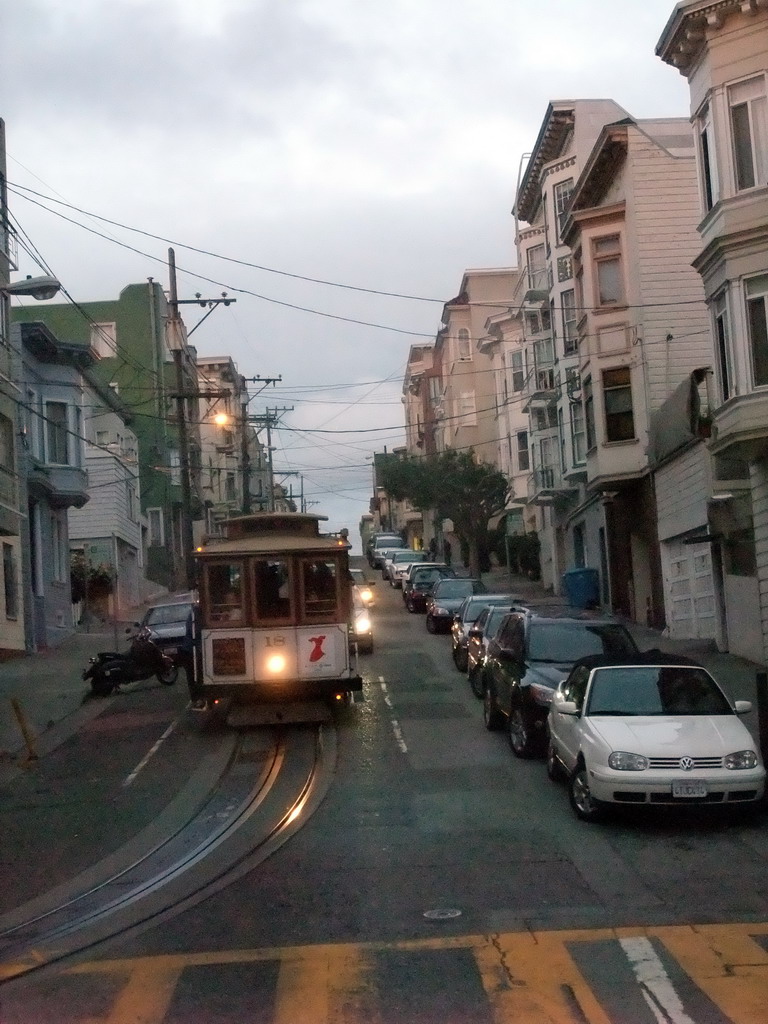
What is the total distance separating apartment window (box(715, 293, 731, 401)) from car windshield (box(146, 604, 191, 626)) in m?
12.2

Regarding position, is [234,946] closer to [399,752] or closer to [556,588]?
[399,752]

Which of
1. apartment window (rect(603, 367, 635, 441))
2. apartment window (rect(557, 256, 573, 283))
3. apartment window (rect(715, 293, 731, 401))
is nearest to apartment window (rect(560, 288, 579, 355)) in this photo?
apartment window (rect(557, 256, 573, 283))

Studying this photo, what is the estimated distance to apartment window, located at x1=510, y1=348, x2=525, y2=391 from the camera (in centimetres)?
5994

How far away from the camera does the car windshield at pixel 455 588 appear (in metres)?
35.1

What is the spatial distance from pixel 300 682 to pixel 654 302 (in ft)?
57.3

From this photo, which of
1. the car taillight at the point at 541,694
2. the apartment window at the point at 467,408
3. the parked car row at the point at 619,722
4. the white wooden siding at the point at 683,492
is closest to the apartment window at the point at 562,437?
the white wooden siding at the point at 683,492

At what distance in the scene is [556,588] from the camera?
159 feet

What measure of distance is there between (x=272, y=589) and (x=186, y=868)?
27.4 ft

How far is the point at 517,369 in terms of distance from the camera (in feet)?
200

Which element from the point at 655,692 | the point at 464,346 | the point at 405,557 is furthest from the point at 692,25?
the point at 464,346

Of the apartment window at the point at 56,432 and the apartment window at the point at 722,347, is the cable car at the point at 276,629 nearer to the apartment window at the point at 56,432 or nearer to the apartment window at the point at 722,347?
the apartment window at the point at 722,347

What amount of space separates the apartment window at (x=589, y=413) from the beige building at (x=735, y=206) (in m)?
11.3

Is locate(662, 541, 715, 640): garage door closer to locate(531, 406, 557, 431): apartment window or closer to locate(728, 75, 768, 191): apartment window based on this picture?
locate(728, 75, 768, 191): apartment window

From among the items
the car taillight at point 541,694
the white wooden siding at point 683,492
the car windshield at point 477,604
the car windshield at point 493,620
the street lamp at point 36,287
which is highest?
the street lamp at point 36,287
